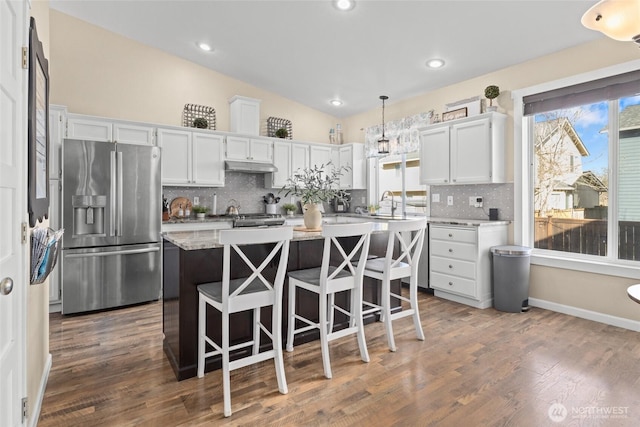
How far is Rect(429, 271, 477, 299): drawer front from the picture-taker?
3877 mm

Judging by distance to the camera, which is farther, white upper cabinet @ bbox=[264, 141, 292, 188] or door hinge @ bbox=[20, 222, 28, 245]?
white upper cabinet @ bbox=[264, 141, 292, 188]

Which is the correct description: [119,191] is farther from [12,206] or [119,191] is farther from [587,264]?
[587,264]

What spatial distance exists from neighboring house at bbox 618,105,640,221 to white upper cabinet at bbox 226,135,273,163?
4.14 m

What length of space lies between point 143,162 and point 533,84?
4.36 m

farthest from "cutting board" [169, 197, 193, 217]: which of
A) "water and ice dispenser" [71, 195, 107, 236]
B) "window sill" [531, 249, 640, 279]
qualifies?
"window sill" [531, 249, 640, 279]

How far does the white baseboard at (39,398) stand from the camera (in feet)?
5.86

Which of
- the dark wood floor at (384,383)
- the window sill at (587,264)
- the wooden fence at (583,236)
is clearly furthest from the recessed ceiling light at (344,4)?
the window sill at (587,264)

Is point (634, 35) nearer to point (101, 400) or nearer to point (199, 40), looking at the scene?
point (101, 400)

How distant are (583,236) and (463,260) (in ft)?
3.95

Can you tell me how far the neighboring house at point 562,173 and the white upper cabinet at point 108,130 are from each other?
4.63 m

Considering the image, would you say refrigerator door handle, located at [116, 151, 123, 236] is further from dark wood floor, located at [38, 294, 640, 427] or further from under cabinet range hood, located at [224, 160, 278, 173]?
under cabinet range hood, located at [224, 160, 278, 173]

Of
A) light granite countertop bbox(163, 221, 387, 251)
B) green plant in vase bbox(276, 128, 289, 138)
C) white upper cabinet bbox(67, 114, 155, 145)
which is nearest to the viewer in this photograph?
light granite countertop bbox(163, 221, 387, 251)

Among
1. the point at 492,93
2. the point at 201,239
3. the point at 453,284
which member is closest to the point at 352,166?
the point at 492,93

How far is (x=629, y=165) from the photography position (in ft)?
11.0
